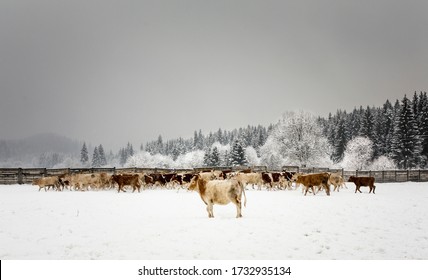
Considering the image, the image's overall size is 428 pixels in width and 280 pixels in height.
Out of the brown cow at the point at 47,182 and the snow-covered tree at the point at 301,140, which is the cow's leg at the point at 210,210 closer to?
the brown cow at the point at 47,182

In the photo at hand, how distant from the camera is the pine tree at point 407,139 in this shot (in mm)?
49531

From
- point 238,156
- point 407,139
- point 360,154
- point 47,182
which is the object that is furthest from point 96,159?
point 47,182

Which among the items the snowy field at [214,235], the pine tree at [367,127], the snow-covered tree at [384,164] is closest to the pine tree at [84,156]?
the pine tree at [367,127]

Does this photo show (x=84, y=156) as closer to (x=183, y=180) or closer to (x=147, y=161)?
(x=147, y=161)

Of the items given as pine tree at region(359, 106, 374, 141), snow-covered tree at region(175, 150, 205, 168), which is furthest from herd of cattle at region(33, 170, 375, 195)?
snow-covered tree at region(175, 150, 205, 168)

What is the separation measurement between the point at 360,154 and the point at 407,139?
23550 millimetres

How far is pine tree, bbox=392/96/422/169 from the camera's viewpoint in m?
49.5

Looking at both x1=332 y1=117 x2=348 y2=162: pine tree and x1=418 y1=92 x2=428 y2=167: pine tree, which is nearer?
x1=418 y1=92 x2=428 y2=167: pine tree

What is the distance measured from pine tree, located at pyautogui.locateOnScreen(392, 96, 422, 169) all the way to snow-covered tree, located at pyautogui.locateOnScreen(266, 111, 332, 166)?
11.5m

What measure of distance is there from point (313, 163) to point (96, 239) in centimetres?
5223

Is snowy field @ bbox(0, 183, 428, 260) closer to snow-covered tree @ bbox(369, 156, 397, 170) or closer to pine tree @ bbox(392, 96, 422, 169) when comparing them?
pine tree @ bbox(392, 96, 422, 169)

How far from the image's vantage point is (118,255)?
24.1 ft

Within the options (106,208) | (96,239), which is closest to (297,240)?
(96,239)

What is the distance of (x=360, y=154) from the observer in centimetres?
7319
